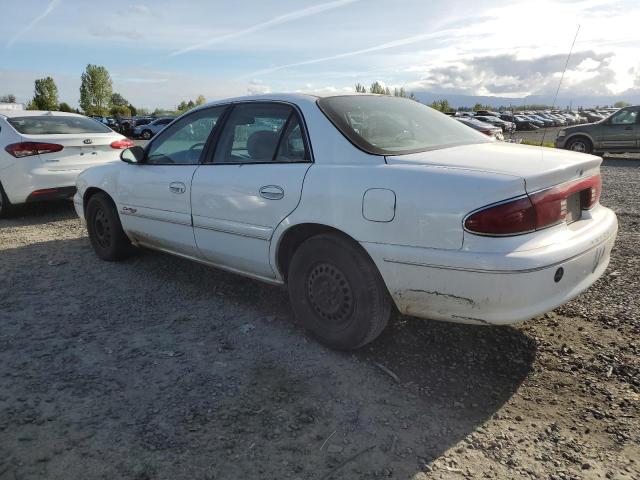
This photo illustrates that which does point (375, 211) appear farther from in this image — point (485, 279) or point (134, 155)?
point (134, 155)

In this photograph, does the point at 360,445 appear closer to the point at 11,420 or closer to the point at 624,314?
the point at 11,420

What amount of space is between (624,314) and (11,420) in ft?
12.4

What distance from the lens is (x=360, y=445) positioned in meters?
2.29

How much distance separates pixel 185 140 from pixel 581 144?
549 inches

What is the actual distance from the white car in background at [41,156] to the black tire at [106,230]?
1977 mm

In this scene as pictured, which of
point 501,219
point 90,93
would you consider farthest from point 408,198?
point 90,93

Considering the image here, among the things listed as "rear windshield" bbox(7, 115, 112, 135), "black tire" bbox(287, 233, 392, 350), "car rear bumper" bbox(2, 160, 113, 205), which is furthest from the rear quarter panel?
"rear windshield" bbox(7, 115, 112, 135)

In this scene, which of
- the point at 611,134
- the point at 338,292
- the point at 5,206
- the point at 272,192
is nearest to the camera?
the point at 338,292

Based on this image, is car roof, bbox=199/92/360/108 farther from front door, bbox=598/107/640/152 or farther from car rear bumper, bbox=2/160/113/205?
front door, bbox=598/107/640/152

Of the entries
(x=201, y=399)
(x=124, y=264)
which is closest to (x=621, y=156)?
(x=124, y=264)

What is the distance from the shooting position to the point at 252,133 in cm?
357

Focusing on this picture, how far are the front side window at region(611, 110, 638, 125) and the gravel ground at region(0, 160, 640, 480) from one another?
40.3ft

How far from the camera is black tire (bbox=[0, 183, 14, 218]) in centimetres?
691

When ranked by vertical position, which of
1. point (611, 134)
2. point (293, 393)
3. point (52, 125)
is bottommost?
point (293, 393)
